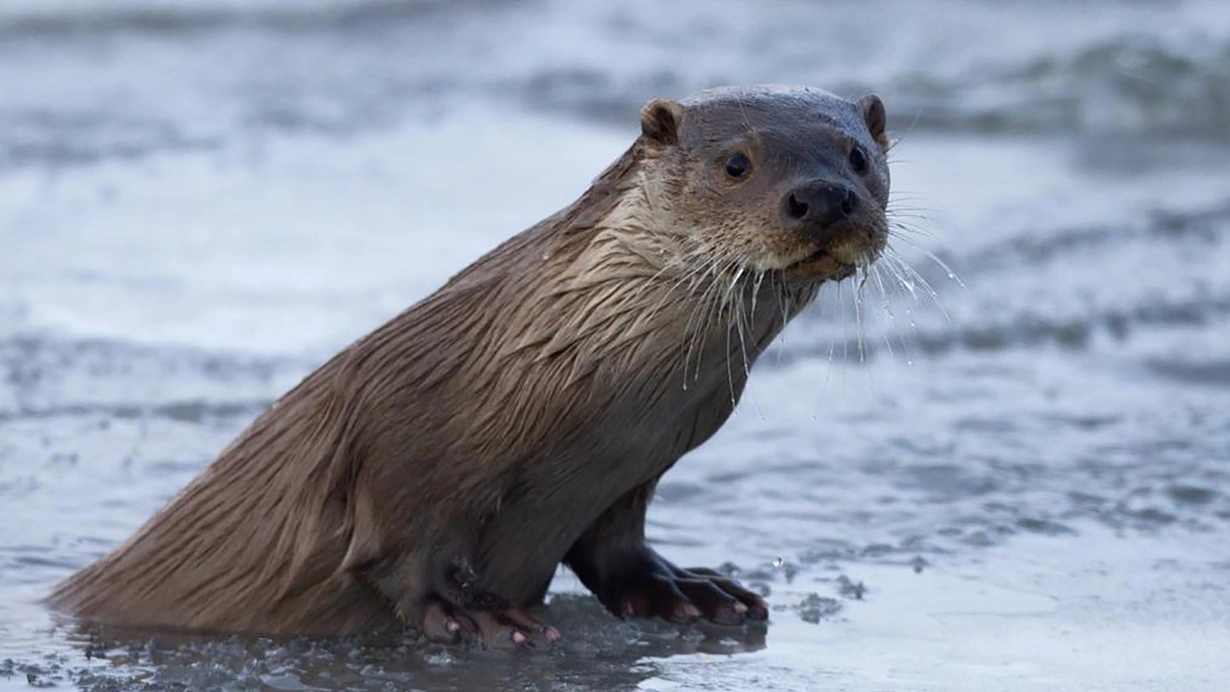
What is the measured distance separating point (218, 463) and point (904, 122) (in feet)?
28.0

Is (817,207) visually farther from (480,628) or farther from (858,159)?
(480,628)

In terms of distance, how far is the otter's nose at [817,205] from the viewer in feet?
15.3

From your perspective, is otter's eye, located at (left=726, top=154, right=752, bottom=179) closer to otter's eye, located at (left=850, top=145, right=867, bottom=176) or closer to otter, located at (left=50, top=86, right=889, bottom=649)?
otter, located at (left=50, top=86, right=889, bottom=649)

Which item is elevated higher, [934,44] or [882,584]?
[934,44]

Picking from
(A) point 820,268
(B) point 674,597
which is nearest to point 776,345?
(B) point 674,597

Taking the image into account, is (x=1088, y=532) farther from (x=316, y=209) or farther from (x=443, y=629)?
(x=316, y=209)

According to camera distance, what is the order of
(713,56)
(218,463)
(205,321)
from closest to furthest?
(218,463), (205,321), (713,56)

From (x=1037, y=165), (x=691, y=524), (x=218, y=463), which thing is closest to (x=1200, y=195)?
(x=1037, y=165)

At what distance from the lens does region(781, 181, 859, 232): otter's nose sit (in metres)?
4.66

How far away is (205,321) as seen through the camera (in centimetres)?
901

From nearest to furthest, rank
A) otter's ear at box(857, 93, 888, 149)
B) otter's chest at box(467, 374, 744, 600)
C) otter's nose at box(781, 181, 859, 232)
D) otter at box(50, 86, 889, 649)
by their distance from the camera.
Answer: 1. otter's nose at box(781, 181, 859, 232)
2. otter at box(50, 86, 889, 649)
3. otter's chest at box(467, 374, 744, 600)
4. otter's ear at box(857, 93, 888, 149)

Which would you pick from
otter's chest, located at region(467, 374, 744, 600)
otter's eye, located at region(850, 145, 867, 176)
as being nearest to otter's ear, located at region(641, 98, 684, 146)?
otter's eye, located at region(850, 145, 867, 176)

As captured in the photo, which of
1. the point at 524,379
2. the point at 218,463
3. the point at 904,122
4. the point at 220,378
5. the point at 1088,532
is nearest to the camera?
the point at 524,379

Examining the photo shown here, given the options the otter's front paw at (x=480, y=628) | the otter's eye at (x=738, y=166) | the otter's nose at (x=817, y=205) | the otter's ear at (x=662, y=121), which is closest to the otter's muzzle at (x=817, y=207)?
the otter's nose at (x=817, y=205)
